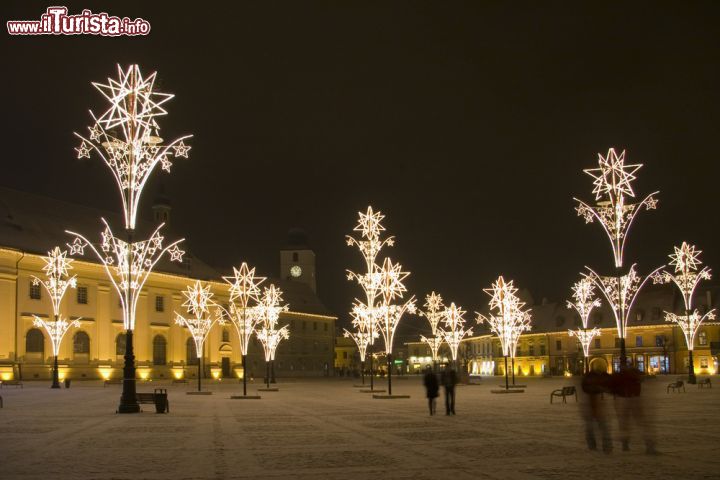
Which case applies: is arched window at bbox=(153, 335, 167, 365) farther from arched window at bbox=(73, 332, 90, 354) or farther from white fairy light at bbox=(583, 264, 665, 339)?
white fairy light at bbox=(583, 264, 665, 339)

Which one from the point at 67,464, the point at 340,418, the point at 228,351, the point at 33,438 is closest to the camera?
the point at 67,464

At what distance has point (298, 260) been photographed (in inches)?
5477

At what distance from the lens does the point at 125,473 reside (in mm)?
13633

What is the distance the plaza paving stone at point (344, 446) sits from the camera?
1357 centimetres

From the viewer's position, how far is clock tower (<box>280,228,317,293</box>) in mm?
137875

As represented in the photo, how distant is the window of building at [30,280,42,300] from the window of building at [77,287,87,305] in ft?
15.9

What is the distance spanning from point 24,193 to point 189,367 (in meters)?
24.7

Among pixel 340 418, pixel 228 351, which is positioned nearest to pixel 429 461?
pixel 340 418

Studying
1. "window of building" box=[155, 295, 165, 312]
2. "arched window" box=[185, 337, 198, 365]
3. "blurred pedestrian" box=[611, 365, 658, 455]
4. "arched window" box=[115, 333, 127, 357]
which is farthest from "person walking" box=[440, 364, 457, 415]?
"arched window" box=[185, 337, 198, 365]

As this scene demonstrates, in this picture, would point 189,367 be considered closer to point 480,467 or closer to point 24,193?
point 24,193

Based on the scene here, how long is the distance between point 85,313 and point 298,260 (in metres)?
66.6

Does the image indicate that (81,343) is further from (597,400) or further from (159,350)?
(597,400)

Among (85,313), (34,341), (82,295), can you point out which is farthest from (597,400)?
(82,295)

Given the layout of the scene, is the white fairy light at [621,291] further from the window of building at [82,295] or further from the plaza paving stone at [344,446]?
the window of building at [82,295]
